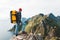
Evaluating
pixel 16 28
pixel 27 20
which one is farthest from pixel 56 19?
pixel 16 28

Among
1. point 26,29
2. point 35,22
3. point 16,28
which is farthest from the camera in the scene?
point 35,22

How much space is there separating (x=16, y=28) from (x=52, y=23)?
22.0 feet

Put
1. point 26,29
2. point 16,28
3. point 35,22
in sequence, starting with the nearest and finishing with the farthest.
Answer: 1. point 16,28
2. point 26,29
3. point 35,22

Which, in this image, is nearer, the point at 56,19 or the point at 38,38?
the point at 38,38

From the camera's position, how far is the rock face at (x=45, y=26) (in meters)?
48.2

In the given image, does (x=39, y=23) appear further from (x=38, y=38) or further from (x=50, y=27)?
(x=38, y=38)

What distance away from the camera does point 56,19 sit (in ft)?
164

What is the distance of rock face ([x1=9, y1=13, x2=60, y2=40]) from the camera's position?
158 ft

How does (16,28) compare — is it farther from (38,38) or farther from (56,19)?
(56,19)

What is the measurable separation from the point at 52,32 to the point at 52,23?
1.86m

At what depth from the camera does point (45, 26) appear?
49.6 metres

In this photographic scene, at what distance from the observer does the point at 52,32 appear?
159 feet

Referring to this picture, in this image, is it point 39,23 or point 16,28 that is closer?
point 16,28

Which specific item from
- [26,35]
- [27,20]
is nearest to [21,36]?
[26,35]
